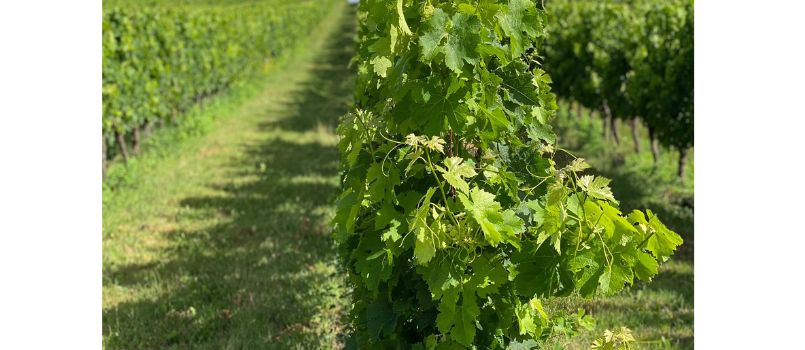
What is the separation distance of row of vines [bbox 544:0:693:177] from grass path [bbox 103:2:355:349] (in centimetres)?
375

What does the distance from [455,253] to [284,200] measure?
6.74m

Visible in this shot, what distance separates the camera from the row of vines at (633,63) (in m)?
8.83

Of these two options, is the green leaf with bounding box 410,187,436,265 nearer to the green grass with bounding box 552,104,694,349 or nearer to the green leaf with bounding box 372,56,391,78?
the green leaf with bounding box 372,56,391,78

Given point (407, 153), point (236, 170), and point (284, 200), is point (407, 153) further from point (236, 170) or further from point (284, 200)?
point (236, 170)

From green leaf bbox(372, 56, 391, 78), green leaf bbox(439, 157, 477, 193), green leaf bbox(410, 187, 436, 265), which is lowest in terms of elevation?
green leaf bbox(410, 187, 436, 265)

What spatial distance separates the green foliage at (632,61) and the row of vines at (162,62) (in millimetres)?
6016

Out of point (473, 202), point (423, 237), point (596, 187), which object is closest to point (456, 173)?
point (473, 202)

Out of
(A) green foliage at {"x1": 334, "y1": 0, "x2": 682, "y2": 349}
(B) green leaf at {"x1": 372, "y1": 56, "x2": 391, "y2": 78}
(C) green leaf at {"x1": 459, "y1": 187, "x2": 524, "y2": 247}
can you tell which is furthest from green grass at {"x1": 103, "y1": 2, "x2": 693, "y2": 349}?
(B) green leaf at {"x1": 372, "y1": 56, "x2": 391, "y2": 78}

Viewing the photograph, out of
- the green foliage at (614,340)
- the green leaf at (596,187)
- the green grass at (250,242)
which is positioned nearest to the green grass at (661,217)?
the green grass at (250,242)

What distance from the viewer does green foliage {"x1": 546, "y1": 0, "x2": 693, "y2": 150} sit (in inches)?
347

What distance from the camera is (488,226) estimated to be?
7.14 ft

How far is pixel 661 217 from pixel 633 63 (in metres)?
2.99

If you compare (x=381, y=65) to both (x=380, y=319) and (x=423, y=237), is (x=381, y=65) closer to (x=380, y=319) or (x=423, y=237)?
(x=423, y=237)

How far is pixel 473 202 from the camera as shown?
224 centimetres
